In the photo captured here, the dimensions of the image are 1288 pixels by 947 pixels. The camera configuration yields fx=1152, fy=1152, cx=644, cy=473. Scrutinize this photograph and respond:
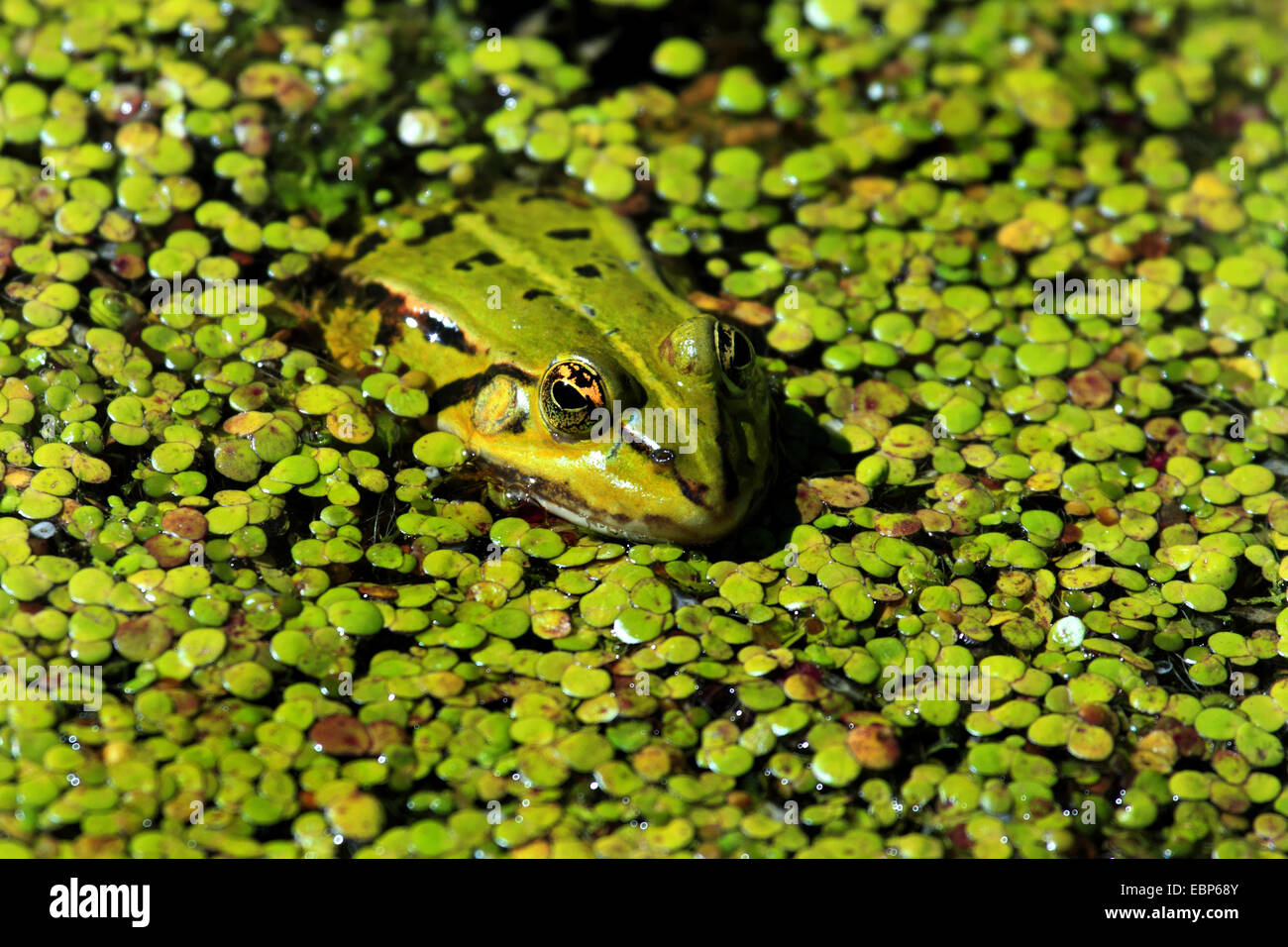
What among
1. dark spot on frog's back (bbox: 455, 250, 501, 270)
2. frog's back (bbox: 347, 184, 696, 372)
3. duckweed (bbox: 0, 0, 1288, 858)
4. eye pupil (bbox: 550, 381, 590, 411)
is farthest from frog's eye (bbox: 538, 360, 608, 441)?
dark spot on frog's back (bbox: 455, 250, 501, 270)

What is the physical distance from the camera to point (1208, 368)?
4625 mm

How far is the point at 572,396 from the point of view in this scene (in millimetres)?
3668

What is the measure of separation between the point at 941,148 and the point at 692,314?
219cm

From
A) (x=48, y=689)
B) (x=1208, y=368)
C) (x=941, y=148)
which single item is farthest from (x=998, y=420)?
(x=48, y=689)

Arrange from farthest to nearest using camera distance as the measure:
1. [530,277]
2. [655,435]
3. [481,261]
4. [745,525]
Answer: [481,261], [530,277], [745,525], [655,435]

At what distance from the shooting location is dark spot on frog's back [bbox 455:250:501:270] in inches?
172

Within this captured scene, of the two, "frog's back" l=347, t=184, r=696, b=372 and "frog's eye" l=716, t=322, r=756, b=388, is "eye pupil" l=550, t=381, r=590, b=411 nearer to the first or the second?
"frog's back" l=347, t=184, r=696, b=372

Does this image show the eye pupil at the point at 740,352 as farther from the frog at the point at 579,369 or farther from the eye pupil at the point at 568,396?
the eye pupil at the point at 568,396

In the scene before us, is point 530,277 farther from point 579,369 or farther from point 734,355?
point 734,355

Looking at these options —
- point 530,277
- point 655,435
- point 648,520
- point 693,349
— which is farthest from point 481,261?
point 648,520

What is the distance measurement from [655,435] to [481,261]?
1230mm

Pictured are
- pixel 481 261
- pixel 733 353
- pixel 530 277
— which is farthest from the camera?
pixel 481 261

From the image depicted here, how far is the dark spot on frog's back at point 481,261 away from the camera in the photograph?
14.4 feet

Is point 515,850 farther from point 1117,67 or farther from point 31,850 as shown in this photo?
point 1117,67
